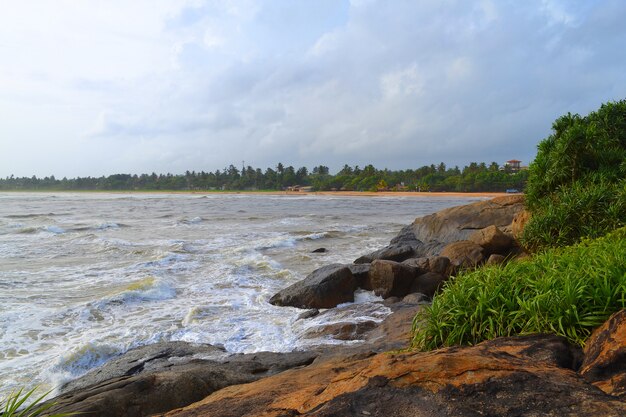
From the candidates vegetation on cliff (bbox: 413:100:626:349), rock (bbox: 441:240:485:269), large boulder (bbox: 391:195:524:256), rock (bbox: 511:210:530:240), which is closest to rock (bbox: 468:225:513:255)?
rock (bbox: 441:240:485:269)

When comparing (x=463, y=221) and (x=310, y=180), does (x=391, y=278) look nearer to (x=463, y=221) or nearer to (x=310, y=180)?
(x=463, y=221)

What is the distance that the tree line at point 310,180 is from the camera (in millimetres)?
82312

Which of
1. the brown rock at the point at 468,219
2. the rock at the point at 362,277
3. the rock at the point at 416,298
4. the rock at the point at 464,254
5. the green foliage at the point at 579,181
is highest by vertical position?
the green foliage at the point at 579,181

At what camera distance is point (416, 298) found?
9.07 meters

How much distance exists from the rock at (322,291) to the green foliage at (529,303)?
467cm

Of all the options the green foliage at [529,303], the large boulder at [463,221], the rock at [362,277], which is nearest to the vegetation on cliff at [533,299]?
the green foliage at [529,303]

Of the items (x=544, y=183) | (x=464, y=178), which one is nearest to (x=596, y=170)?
(x=544, y=183)

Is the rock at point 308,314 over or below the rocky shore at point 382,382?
below

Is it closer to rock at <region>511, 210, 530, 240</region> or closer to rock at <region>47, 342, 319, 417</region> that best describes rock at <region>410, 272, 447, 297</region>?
rock at <region>511, 210, 530, 240</region>

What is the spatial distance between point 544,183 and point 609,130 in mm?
2368

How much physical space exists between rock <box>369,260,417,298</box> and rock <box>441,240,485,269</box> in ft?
5.11

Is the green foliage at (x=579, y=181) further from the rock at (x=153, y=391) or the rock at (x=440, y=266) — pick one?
the rock at (x=153, y=391)

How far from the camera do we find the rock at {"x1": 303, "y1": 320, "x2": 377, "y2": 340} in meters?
7.21

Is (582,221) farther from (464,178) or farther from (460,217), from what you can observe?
(464,178)
